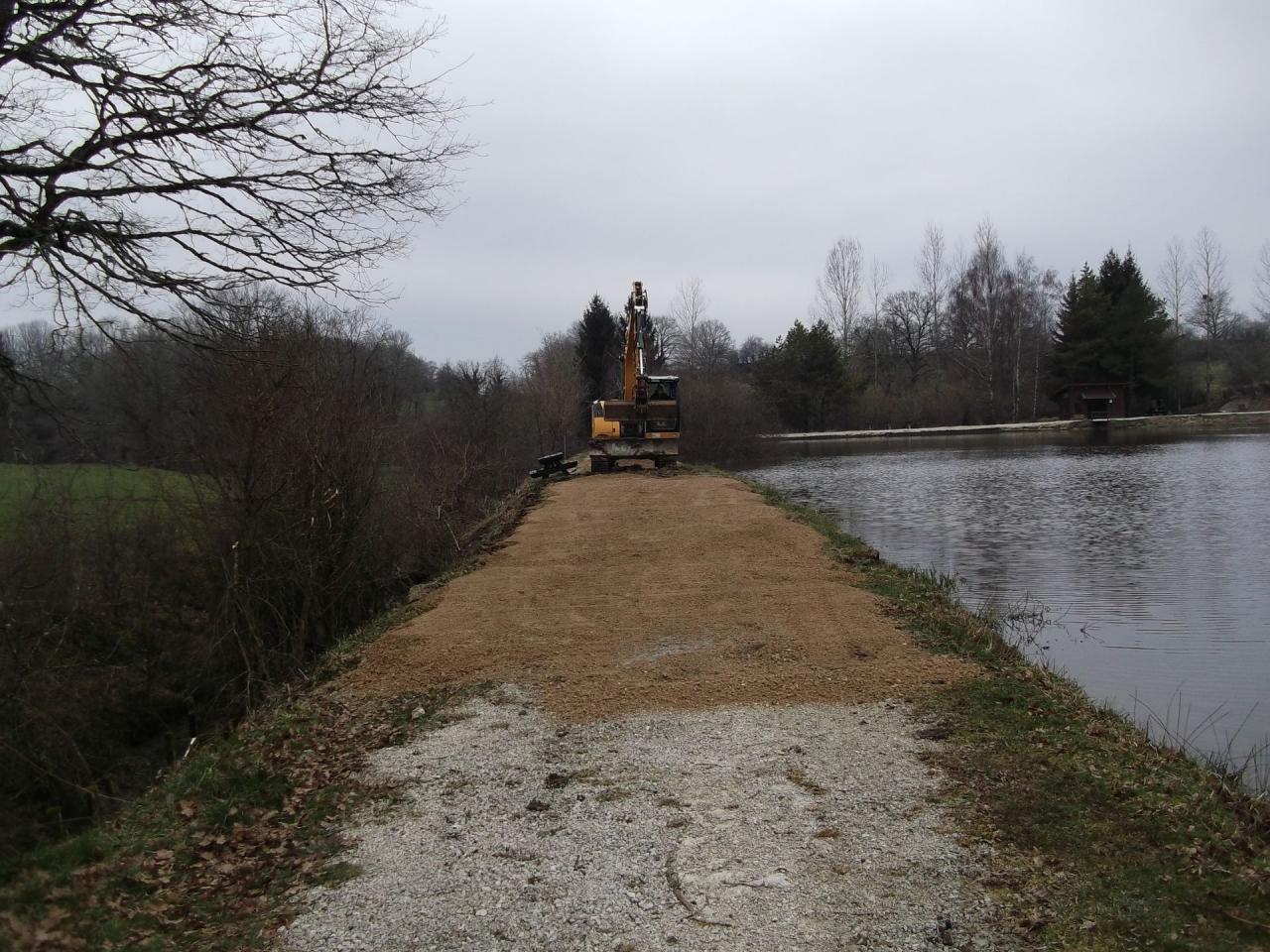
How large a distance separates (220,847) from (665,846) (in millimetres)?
2334

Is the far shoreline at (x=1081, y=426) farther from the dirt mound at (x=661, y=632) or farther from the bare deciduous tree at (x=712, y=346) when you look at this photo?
the dirt mound at (x=661, y=632)

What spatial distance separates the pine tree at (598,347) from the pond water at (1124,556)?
24.1 m

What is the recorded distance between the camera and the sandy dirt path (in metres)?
3.57

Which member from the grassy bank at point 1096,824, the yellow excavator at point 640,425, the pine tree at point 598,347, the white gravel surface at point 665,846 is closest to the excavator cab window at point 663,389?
the yellow excavator at point 640,425

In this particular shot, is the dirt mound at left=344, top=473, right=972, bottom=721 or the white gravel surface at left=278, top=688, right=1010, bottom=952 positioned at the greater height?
the dirt mound at left=344, top=473, right=972, bottom=721

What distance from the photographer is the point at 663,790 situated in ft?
15.8

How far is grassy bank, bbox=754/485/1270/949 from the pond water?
1.51 meters

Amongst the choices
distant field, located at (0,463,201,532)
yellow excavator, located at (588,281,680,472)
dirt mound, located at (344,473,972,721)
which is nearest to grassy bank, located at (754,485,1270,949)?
dirt mound, located at (344,473,972,721)

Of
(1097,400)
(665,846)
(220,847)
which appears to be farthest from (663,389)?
(1097,400)

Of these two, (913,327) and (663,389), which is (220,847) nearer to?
(663,389)

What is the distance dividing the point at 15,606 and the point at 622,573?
672 centimetres

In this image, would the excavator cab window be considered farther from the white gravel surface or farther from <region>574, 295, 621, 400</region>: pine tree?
<region>574, 295, 621, 400</region>: pine tree

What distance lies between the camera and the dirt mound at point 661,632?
6566 millimetres

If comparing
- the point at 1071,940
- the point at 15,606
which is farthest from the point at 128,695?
the point at 1071,940
